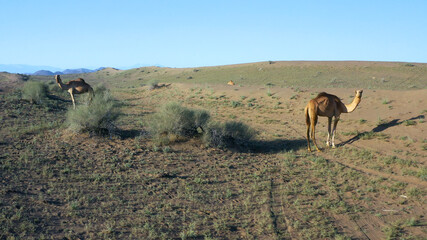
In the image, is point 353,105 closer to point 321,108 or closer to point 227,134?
point 321,108

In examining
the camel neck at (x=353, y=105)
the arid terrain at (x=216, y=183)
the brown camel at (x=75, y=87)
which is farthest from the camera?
the brown camel at (x=75, y=87)

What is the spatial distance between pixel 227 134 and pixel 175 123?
76.9 inches

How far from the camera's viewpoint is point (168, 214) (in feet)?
22.3

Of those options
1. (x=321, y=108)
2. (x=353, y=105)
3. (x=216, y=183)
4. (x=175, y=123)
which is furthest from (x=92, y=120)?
(x=353, y=105)

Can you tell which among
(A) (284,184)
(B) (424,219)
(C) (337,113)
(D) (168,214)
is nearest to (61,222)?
(D) (168,214)

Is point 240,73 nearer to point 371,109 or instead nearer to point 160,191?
point 371,109

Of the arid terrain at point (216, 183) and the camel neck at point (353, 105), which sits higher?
the camel neck at point (353, 105)

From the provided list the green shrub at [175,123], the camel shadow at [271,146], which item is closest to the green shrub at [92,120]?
the green shrub at [175,123]

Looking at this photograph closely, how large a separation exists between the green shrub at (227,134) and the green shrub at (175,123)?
51 centimetres

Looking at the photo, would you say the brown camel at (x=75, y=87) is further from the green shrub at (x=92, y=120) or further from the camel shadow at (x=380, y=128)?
the camel shadow at (x=380, y=128)

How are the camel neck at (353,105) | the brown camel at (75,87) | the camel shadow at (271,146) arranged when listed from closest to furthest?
1. the camel neck at (353,105)
2. the camel shadow at (271,146)
3. the brown camel at (75,87)

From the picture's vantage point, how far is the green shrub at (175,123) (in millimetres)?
11664

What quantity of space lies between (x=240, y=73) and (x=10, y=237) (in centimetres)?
5094

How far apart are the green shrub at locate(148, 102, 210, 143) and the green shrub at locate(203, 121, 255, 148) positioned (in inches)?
20.0
